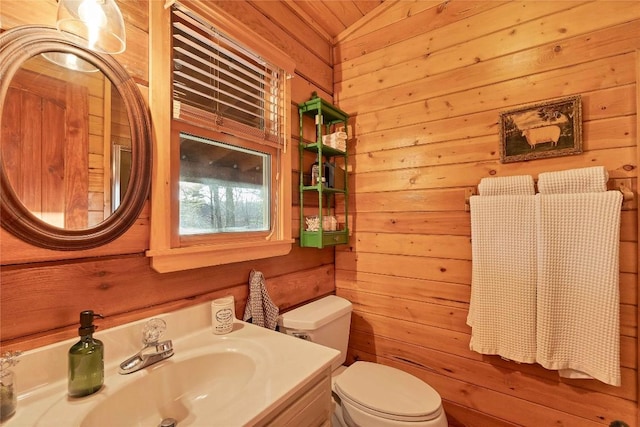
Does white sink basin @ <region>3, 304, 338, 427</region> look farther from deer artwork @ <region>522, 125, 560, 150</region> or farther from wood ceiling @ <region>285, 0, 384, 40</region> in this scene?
wood ceiling @ <region>285, 0, 384, 40</region>

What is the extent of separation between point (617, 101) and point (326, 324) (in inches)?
61.7

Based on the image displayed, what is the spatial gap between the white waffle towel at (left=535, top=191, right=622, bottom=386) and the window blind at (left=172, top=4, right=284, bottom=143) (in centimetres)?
131

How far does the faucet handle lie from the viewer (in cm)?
92

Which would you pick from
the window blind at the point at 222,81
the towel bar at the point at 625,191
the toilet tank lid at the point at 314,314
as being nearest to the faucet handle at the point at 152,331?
the toilet tank lid at the point at 314,314

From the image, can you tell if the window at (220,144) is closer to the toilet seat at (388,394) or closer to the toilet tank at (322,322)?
the toilet tank at (322,322)

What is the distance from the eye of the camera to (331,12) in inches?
69.7

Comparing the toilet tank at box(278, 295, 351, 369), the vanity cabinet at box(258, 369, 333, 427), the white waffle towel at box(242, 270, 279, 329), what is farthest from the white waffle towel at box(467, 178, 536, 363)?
the white waffle towel at box(242, 270, 279, 329)

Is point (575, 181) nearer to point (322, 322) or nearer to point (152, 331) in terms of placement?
point (322, 322)

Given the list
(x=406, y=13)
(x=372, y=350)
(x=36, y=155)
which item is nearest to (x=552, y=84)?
(x=406, y=13)

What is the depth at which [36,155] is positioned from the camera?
2.43 ft

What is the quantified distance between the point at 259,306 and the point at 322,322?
32 centimetres

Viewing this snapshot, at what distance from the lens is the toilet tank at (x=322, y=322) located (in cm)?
139

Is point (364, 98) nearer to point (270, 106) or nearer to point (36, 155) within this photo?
point (270, 106)

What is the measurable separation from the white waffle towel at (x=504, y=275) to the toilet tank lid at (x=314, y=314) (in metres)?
0.66
